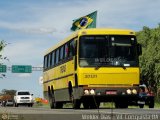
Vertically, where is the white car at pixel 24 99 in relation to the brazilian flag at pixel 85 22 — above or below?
below

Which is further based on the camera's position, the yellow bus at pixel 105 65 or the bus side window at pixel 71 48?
the bus side window at pixel 71 48

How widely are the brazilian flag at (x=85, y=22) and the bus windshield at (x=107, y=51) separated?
31.9 metres

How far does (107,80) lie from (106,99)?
890 millimetres

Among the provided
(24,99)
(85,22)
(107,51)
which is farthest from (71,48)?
(24,99)

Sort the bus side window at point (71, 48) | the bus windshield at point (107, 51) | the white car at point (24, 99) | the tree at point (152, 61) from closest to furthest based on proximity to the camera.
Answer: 1. the bus windshield at point (107, 51)
2. the bus side window at point (71, 48)
3. the white car at point (24, 99)
4. the tree at point (152, 61)

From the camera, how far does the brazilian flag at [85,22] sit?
56912mm

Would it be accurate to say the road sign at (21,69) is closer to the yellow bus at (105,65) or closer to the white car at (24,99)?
the white car at (24,99)

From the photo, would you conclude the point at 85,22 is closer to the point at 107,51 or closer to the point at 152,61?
the point at 152,61

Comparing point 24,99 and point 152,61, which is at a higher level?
point 152,61

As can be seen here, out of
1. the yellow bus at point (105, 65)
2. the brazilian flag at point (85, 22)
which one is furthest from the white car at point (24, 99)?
the yellow bus at point (105, 65)

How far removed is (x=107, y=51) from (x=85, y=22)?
3340 centimetres

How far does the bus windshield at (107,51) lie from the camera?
80.2 feet

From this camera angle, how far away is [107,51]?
80.6 feet

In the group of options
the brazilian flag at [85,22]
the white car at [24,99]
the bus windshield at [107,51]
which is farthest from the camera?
the white car at [24,99]
